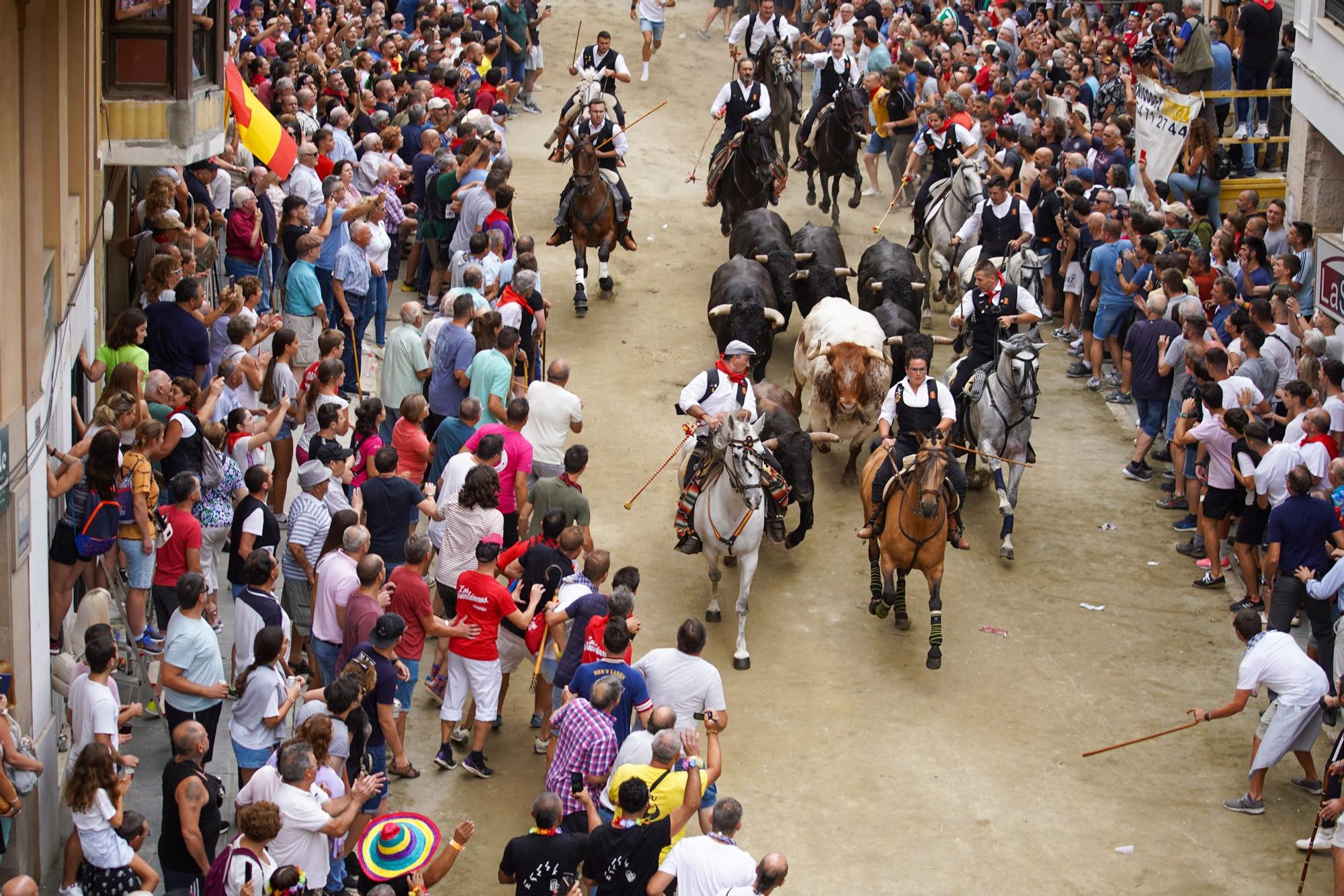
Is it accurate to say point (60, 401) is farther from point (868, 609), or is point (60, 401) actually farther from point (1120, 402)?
point (1120, 402)

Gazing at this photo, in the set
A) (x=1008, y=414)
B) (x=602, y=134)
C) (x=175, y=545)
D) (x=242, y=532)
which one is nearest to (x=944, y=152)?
(x=602, y=134)

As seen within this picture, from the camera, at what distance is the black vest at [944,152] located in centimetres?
2094

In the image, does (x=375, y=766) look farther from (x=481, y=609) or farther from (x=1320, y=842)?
(x=1320, y=842)

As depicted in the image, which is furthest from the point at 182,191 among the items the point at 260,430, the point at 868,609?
the point at 868,609

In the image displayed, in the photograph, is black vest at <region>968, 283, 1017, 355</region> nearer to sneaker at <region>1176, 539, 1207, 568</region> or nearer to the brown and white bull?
the brown and white bull

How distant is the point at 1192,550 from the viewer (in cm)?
1519

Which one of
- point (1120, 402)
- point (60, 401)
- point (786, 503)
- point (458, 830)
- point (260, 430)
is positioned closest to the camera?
point (458, 830)

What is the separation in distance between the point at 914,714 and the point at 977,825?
149 cm

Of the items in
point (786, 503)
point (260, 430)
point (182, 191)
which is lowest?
point (786, 503)

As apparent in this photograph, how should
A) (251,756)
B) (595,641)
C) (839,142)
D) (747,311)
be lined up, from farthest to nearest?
(839,142), (747,311), (595,641), (251,756)

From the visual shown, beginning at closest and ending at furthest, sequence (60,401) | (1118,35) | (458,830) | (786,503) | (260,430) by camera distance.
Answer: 1. (458,830)
2. (60,401)
3. (260,430)
4. (786,503)
5. (1118,35)

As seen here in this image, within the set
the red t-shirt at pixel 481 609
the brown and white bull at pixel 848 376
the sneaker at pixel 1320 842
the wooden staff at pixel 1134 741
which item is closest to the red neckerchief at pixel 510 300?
the brown and white bull at pixel 848 376

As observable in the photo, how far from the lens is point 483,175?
18.4 m

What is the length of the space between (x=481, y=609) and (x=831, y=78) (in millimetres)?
13619
